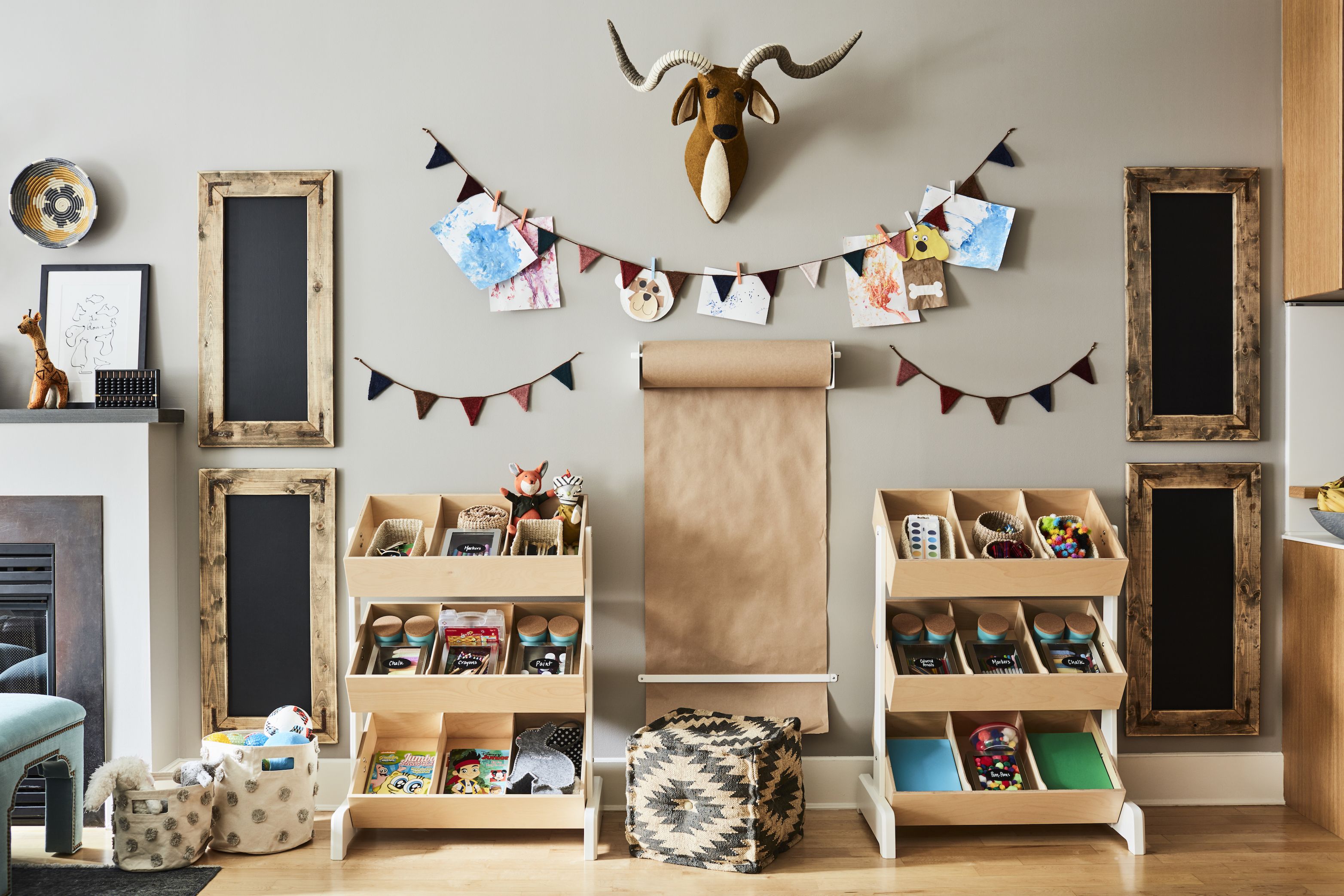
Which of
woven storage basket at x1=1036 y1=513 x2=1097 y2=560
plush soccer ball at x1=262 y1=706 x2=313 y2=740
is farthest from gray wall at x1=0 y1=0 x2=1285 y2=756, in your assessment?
plush soccer ball at x1=262 y1=706 x2=313 y2=740

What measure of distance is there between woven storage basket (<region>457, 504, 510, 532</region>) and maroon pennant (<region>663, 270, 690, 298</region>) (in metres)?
0.86

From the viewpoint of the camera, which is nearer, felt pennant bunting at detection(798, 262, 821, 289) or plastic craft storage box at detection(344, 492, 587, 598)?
plastic craft storage box at detection(344, 492, 587, 598)

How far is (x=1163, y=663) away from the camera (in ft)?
9.27

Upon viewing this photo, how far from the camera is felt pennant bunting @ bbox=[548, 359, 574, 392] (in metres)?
2.78

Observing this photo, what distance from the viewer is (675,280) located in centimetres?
277

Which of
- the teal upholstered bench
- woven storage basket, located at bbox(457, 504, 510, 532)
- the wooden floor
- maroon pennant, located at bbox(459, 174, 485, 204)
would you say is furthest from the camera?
maroon pennant, located at bbox(459, 174, 485, 204)

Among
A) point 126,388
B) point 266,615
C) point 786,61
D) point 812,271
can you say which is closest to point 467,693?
point 266,615

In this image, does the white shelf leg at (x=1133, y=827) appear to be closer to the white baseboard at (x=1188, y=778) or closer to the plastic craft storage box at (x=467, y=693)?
the white baseboard at (x=1188, y=778)

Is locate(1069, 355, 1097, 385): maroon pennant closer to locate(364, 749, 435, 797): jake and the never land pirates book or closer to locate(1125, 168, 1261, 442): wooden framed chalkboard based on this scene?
locate(1125, 168, 1261, 442): wooden framed chalkboard

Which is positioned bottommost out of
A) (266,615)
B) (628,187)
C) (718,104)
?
(266,615)

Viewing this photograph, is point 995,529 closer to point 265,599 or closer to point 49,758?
point 265,599

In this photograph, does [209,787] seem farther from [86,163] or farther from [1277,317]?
[1277,317]

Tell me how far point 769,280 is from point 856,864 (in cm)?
172

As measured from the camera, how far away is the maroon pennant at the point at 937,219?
2.78 meters
